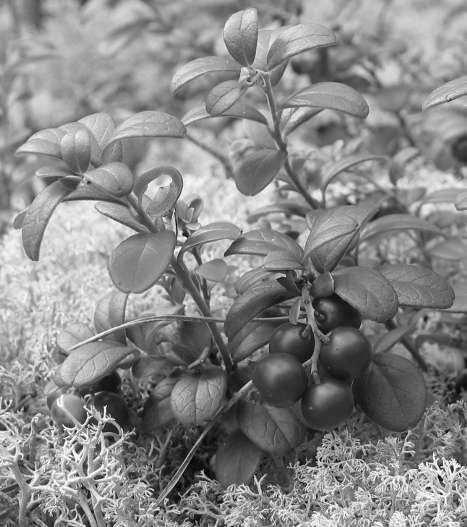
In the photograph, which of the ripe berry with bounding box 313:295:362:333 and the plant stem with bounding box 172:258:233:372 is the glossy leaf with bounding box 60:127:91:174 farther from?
the ripe berry with bounding box 313:295:362:333

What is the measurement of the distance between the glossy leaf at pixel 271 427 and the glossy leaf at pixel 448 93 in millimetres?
443

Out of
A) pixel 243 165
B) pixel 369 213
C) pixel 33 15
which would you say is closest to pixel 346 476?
pixel 369 213

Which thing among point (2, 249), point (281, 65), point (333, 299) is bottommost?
point (2, 249)

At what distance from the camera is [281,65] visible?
106 cm

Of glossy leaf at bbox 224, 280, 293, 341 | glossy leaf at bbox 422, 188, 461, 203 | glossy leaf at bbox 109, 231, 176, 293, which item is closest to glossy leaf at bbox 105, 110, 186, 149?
glossy leaf at bbox 109, 231, 176, 293

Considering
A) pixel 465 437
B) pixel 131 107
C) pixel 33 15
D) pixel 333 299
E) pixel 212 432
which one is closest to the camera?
pixel 333 299

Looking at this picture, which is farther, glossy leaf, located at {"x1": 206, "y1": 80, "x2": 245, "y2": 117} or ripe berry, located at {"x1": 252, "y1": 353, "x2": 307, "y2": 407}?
glossy leaf, located at {"x1": 206, "y1": 80, "x2": 245, "y2": 117}

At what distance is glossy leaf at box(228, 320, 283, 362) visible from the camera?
39.0 inches

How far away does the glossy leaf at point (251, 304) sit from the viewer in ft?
3.11

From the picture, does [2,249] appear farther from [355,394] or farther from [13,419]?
[355,394]

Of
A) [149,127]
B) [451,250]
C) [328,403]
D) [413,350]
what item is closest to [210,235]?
[149,127]

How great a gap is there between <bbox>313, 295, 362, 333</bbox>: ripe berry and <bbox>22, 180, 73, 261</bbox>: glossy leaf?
34 cm

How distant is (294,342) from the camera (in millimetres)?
902

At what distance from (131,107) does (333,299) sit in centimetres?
184
